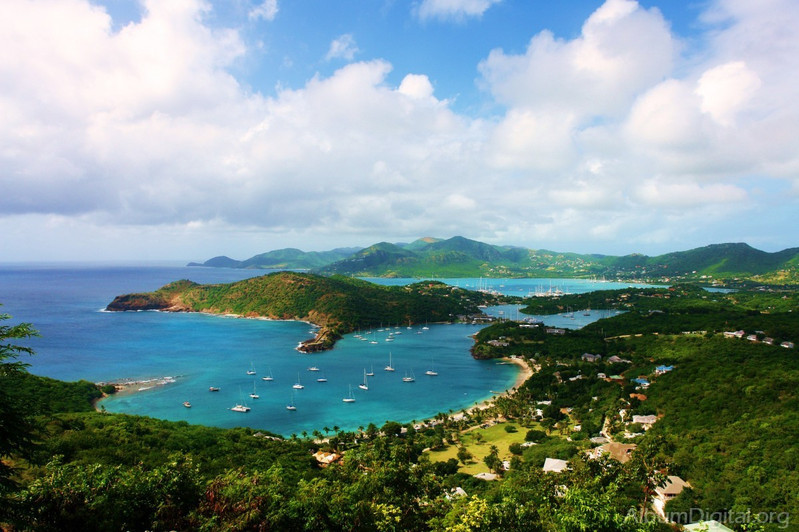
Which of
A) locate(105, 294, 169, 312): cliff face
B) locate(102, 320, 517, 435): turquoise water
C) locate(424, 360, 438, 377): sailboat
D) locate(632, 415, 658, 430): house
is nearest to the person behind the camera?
locate(632, 415, 658, 430): house

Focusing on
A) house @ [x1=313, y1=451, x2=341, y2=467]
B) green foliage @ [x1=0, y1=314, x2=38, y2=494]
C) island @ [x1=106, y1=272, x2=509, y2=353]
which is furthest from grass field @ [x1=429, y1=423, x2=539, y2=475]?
island @ [x1=106, y1=272, x2=509, y2=353]

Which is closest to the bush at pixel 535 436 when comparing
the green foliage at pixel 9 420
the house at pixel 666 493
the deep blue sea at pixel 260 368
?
the deep blue sea at pixel 260 368

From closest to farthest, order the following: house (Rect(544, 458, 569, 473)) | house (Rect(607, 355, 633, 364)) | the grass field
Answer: house (Rect(544, 458, 569, 473))
the grass field
house (Rect(607, 355, 633, 364))

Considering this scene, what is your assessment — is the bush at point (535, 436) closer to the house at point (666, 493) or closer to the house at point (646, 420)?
the house at point (646, 420)

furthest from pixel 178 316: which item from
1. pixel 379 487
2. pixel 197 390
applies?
pixel 379 487

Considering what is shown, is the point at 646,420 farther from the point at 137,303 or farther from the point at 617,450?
the point at 137,303

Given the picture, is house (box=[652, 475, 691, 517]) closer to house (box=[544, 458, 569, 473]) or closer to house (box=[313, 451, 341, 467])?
house (box=[544, 458, 569, 473])

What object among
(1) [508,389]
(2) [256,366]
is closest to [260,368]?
(2) [256,366]
